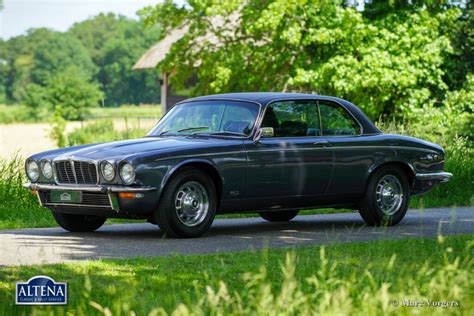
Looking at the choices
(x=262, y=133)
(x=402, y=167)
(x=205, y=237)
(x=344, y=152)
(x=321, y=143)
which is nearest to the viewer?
(x=205, y=237)

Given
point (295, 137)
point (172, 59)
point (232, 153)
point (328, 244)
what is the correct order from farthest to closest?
1. point (172, 59)
2. point (295, 137)
3. point (232, 153)
4. point (328, 244)

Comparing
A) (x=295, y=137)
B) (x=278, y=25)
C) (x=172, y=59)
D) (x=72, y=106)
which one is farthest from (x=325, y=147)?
(x=72, y=106)

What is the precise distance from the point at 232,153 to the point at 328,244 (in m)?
1.64

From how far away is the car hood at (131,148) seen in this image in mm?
11422

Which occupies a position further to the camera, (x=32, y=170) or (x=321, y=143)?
(x=321, y=143)

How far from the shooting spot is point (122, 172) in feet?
37.1

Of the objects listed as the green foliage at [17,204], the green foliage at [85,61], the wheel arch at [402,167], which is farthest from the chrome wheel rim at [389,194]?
the green foliage at [85,61]

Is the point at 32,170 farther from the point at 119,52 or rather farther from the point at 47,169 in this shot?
the point at 119,52

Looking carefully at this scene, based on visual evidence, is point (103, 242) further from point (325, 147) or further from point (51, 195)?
point (325, 147)

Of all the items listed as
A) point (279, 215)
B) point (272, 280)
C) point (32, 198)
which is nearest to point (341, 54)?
point (32, 198)

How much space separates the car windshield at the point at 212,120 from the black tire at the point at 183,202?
83cm

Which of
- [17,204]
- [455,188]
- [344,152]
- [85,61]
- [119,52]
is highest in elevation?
[119,52]

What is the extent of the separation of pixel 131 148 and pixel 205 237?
4.34 ft

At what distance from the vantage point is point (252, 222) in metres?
14.4
